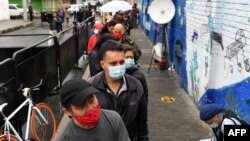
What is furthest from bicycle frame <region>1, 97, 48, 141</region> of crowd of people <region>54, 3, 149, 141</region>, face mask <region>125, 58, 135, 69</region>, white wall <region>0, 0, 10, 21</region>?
white wall <region>0, 0, 10, 21</region>

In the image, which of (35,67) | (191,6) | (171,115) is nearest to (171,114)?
(171,115)

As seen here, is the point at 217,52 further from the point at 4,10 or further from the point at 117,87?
the point at 4,10

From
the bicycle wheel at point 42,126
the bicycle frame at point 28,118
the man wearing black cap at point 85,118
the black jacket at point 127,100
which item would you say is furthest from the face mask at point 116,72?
the bicycle wheel at point 42,126

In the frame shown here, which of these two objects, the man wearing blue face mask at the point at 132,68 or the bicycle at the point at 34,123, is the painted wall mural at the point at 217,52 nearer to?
the man wearing blue face mask at the point at 132,68

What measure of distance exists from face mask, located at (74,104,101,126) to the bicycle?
8.94 ft

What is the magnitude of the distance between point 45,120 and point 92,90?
4.03 meters

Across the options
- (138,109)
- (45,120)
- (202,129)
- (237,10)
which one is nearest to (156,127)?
(202,129)

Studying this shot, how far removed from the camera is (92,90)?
2264 mm

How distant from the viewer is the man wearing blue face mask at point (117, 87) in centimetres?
323

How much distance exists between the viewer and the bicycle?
15.9 ft

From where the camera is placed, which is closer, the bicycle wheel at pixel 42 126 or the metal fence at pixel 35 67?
the metal fence at pixel 35 67

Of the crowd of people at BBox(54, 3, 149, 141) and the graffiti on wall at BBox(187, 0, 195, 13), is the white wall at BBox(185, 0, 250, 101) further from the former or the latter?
the crowd of people at BBox(54, 3, 149, 141)

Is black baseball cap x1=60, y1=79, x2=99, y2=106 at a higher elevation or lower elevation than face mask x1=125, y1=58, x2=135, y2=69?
higher

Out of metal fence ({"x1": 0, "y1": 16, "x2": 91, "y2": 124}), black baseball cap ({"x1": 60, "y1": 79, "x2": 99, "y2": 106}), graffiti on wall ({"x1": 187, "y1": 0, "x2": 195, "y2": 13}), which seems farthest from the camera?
graffiti on wall ({"x1": 187, "y1": 0, "x2": 195, "y2": 13})
